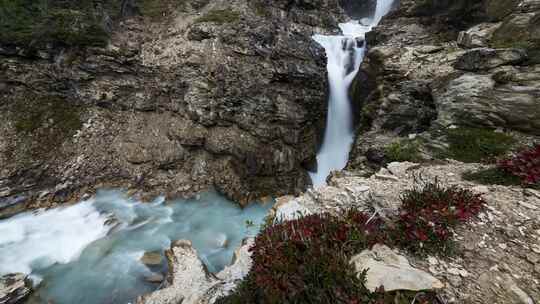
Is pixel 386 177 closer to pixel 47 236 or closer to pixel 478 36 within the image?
pixel 478 36

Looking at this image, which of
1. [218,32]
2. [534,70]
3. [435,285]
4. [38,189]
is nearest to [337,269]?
[435,285]

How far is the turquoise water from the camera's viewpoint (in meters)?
8.54

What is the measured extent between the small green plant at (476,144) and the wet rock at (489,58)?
3.08 m

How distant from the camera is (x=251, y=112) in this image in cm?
1596

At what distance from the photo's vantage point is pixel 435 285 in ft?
8.90

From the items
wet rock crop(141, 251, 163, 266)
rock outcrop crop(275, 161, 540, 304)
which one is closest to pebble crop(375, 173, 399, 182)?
rock outcrop crop(275, 161, 540, 304)

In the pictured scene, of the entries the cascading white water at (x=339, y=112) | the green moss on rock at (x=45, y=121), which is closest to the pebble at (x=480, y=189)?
the cascading white water at (x=339, y=112)

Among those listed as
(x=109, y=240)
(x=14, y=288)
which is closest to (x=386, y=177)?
(x=109, y=240)

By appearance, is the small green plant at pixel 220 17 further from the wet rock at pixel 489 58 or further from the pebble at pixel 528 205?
the pebble at pixel 528 205

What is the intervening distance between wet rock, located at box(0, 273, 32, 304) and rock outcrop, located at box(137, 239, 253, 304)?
460 centimetres

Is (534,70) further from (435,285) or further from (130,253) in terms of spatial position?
(130,253)

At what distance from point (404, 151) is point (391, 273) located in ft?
23.7

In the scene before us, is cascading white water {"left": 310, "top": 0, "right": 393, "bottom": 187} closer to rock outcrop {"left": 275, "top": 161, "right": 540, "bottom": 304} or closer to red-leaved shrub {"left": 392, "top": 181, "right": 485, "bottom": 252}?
rock outcrop {"left": 275, "top": 161, "right": 540, "bottom": 304}

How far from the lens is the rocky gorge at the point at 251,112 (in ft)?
22.8
